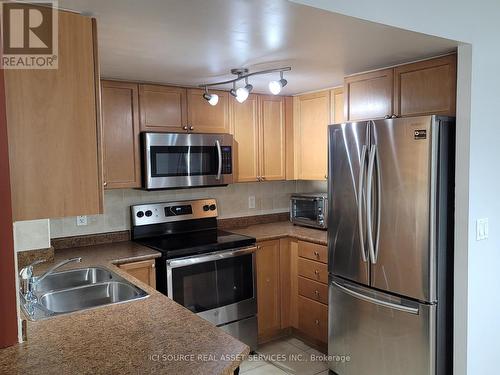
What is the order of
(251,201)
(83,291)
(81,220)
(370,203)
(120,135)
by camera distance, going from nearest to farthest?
(83,291) < (370,203) < (120,135) < (81,220) < (251,201)

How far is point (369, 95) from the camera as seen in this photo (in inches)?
111

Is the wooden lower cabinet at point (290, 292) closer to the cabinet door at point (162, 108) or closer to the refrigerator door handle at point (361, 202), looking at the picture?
the refrigerator door handle at point (361, 202)

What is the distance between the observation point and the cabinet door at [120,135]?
2.97 meters

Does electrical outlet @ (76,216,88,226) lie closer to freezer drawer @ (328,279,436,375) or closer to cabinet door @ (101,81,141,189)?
cabinet door @ (101,81,141,189)

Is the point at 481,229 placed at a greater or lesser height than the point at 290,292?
greater

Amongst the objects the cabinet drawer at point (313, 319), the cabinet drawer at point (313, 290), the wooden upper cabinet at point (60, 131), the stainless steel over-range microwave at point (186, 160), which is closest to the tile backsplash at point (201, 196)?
the stainless steel over-range microwave at point (186, 160)

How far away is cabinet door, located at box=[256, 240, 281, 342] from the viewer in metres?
3.44

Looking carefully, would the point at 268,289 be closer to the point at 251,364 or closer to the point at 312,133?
the point at 251,364

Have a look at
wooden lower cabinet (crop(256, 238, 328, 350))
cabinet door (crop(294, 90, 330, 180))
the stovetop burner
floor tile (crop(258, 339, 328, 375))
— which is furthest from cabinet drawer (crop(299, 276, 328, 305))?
cabinet door (crop(294, 90, 330, 180))

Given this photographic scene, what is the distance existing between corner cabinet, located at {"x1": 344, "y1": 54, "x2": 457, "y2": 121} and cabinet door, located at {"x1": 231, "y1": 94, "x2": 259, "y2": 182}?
0.98 metres

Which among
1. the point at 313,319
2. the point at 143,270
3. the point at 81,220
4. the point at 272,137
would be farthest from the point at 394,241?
the point at 81,220

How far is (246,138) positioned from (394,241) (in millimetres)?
1719

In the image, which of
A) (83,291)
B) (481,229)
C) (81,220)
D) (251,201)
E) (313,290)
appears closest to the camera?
(83,291)

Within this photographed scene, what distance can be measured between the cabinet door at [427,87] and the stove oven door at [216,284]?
158 centimetres
